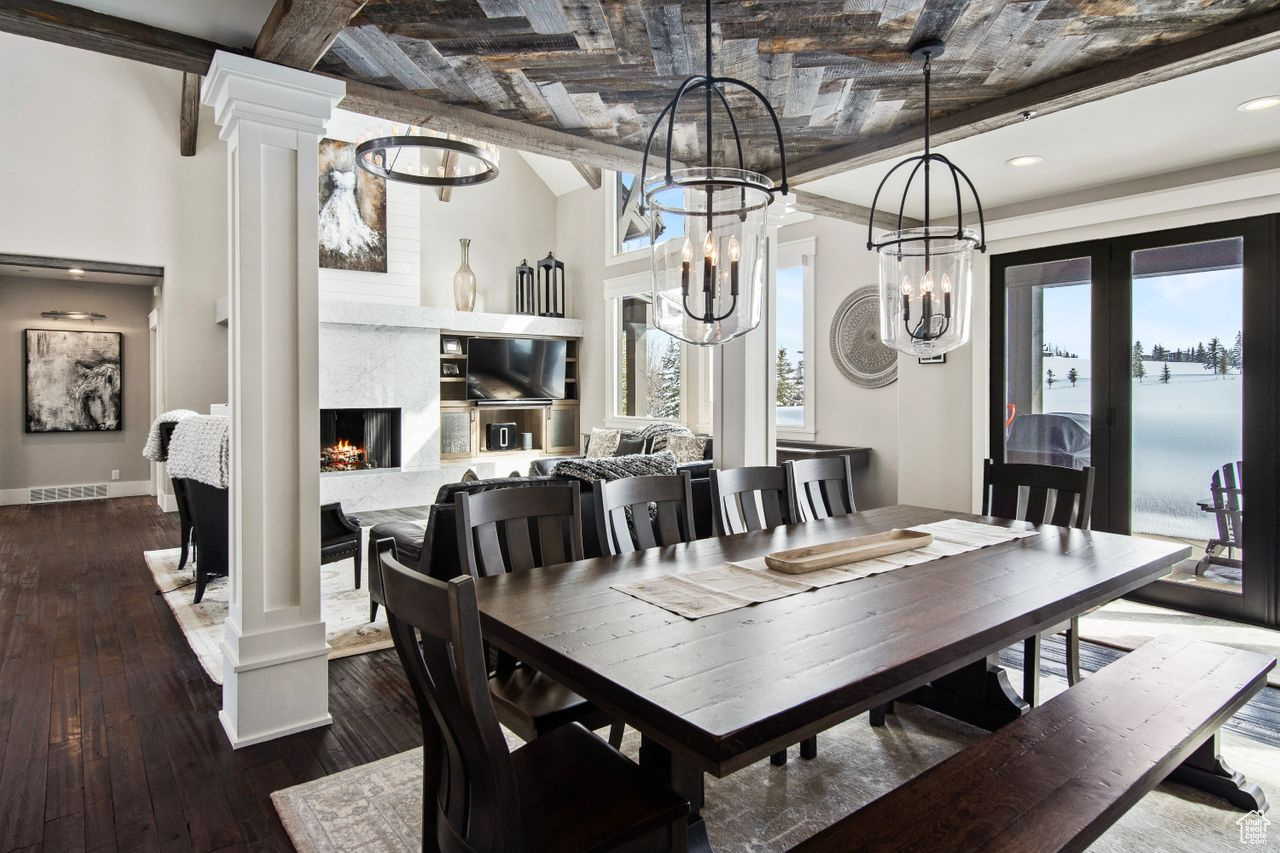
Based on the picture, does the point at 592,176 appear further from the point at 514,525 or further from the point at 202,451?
the point at 514,525

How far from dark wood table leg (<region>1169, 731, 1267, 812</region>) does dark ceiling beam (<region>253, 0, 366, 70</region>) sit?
3156mm

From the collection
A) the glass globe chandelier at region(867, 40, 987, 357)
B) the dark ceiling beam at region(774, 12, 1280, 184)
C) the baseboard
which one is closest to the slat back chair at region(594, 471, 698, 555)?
the glass globe chandelier at region(867, 40, 987, 357)

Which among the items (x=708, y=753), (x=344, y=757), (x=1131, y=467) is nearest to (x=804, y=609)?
(x=708, y=753)

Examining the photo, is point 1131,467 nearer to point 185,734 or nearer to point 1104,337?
point 1104,337

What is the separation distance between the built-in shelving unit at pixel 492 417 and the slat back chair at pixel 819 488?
231 inches

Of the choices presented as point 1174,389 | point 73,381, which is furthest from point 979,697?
point 73,381

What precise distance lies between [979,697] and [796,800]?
2.93 feet

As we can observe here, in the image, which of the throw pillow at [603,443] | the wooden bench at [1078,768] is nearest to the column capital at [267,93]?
the wooden bench at [1078,768]

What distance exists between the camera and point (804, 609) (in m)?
1.75

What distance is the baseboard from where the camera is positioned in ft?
26.4

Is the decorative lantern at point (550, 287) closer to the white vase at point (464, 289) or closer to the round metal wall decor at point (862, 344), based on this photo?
the white vase at point (464, 289)

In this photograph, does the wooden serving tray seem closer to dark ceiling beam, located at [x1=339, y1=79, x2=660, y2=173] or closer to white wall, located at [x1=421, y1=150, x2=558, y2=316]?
dark ceiling beam, located at [x1=339, y1=79, x2=660, y2=173]

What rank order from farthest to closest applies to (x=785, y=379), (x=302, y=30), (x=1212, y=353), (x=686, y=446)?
(x=785, y=379), (x=686, y=446), (x=1212, y=353), (x=302, y=30)

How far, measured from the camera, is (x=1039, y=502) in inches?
123
